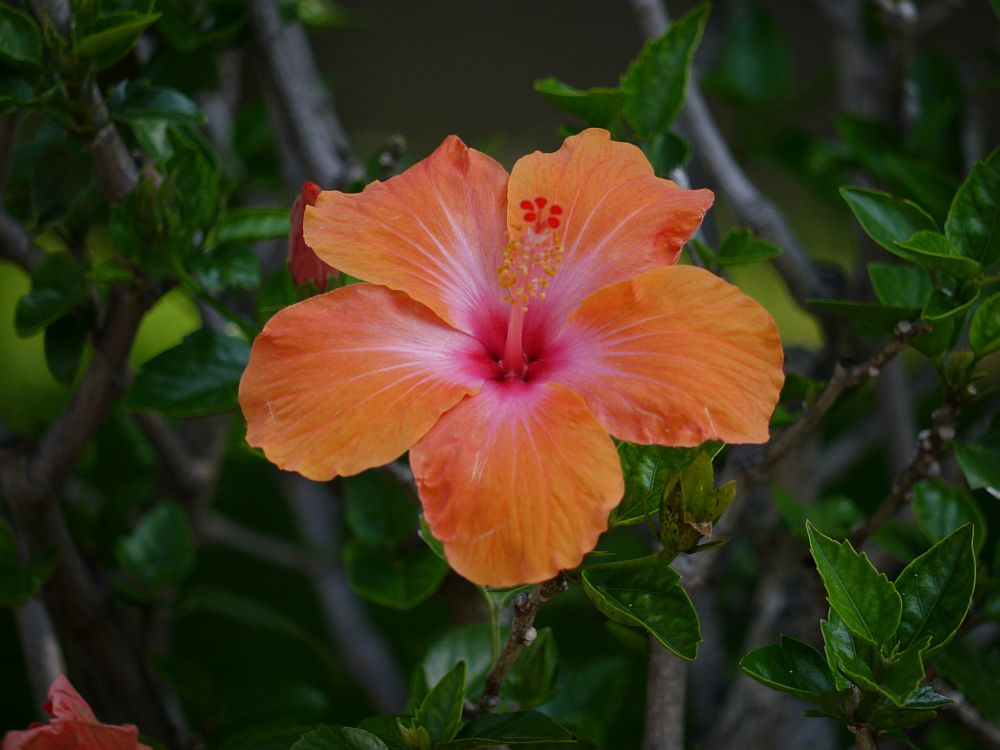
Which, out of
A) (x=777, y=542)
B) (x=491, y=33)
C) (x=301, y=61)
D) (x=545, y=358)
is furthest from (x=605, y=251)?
(x=491, y=33)

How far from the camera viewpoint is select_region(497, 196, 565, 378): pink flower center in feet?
2.94

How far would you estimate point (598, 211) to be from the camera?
2.98 feet

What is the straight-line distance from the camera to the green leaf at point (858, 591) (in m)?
0.82

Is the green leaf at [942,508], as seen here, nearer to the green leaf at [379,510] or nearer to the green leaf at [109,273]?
the green leaf at [379,510]

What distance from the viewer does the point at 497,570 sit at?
726 millimetres

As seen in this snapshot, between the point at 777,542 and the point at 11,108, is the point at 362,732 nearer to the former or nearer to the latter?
the point at 11,108

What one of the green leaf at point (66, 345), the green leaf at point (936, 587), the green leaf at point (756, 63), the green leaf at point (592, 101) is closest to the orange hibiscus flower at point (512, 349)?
the green leaf at point (592, 101)

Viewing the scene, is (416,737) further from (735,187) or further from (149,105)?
(735,187)

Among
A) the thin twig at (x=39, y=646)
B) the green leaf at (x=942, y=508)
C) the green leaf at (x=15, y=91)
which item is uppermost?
the green leaf at (x=15, y=91)

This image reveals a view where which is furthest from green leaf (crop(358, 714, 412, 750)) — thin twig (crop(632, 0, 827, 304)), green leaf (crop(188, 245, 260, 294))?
thin twig (crop(632, 0, 827, 304))

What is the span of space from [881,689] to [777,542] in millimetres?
766

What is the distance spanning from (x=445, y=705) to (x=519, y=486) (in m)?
0.21

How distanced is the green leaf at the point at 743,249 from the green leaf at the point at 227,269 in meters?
0.49

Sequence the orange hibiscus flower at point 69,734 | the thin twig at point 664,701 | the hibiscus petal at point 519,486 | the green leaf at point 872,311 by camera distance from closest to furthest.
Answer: the hibiscus petal at point 519,486
the orange hibiscus flower at point 69,734
the green leaf at point 872,311
the thin twig at point 664,701
